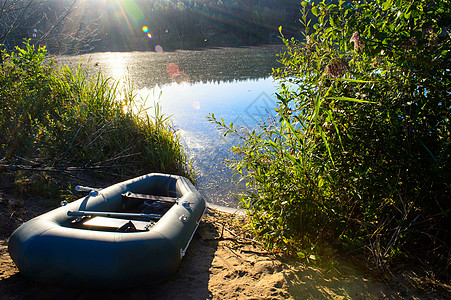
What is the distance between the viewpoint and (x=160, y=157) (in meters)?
4.36

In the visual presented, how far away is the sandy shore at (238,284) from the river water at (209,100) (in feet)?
4.56

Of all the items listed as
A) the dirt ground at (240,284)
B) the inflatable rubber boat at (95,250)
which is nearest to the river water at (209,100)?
the dirt ground at (240,284)

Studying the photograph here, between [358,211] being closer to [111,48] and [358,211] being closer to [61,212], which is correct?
[61,212]

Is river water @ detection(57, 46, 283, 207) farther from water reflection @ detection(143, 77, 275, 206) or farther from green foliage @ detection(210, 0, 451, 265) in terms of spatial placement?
green foliage @ detection(210, 0, 451, 265)

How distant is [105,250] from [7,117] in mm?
3279

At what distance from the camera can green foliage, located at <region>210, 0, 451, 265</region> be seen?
167cm

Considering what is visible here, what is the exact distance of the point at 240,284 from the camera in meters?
1.99

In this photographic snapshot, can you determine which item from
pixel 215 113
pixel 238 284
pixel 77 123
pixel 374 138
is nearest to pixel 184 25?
pixel 215 113

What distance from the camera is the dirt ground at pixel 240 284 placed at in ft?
5.83

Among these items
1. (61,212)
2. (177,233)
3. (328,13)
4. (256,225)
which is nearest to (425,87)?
(328,13)

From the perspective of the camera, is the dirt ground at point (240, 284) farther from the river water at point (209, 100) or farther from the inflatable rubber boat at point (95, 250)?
the river water at point (209, 100)

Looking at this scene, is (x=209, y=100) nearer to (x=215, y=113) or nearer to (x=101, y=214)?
(x=215, y=113)

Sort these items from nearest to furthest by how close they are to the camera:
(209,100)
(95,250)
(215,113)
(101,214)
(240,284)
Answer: (95,250), (240,284), (101,214), (215,113), (209,100)

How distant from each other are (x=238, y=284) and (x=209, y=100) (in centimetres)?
670
